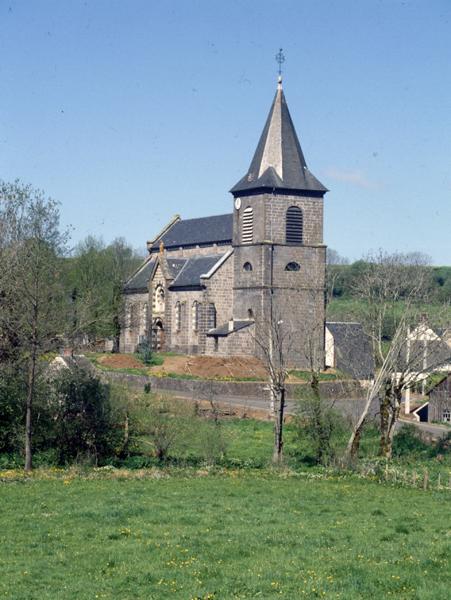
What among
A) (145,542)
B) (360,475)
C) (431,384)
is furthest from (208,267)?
(145,542)

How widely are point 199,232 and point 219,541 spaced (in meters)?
62.7

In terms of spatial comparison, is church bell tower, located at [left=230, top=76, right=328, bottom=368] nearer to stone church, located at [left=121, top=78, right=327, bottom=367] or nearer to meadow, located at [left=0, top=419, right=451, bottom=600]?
stone church, located at [left=121, top=78, right=327, bottom=367]

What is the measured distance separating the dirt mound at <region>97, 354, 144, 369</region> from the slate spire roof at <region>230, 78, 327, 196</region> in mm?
12976

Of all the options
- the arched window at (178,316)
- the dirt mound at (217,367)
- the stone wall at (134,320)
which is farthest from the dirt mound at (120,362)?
the stone wall at (134,320)

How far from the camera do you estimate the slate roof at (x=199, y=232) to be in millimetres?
75562

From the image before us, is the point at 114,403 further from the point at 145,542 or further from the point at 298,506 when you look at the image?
the point at 145,542

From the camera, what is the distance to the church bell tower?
65.1 m

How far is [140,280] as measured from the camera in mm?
81375

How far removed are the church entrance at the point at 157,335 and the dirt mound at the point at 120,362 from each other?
6803 mm

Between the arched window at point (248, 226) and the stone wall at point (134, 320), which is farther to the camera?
the stone wall at point (134, 320)

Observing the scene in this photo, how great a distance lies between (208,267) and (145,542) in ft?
180

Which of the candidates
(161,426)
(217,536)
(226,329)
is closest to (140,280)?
(226,329)

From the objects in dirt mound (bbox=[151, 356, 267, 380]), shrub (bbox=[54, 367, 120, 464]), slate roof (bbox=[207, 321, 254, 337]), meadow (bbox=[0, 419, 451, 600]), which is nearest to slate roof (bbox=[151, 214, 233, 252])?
slate roof (bbox=[207, 321, 254, 337])

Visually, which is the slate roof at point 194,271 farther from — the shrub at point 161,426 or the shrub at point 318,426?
the shrub at point 318,426
